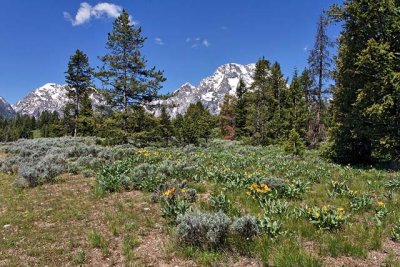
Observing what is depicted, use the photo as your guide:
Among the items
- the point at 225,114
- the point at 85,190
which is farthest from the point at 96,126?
the point at 225,114

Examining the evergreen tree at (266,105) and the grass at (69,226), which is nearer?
the grass at (69,226)

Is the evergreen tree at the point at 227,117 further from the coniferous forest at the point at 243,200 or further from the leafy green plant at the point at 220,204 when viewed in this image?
the leafy green plant at the point at 220,204

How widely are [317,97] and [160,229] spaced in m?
33.2

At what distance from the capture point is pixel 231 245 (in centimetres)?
619

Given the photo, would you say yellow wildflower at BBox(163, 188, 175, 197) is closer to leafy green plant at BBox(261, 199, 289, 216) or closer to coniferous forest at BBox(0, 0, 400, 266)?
coniferous forest at BBox(0, 0, 400, 266)

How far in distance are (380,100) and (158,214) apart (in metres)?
13.5

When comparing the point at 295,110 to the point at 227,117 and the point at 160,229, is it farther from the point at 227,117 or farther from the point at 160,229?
the point at 160,229

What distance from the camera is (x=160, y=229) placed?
736cm

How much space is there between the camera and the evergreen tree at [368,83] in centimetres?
1669

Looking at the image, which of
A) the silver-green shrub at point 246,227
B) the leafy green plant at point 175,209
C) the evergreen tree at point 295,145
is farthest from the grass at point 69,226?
the evergreen tree at point 295,145

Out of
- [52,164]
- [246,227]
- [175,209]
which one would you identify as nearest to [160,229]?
[175,209]

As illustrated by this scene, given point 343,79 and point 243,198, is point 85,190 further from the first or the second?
point 343,79

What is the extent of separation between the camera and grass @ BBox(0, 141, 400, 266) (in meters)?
5.83

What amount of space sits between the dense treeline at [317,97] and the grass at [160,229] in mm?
7347
